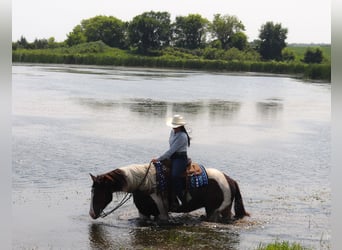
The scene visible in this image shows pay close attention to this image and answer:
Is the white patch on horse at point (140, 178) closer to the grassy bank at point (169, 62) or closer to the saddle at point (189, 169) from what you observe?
the saddle at point (189, 169)

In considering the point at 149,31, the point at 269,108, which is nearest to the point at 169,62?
the point at 149,31

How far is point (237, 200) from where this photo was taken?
34.1 feet

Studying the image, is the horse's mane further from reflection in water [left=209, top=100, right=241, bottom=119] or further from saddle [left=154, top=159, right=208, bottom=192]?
reflection in water [left=209, top=100, right=241, bottom=119]

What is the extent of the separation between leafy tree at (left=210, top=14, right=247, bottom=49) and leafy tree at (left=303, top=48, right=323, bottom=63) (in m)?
21.7

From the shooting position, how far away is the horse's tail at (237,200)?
33.5ft

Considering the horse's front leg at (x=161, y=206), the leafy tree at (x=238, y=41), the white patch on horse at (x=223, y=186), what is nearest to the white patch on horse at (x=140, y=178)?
the horse's front leg at (x=161, y=206)

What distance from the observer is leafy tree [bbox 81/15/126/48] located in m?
110

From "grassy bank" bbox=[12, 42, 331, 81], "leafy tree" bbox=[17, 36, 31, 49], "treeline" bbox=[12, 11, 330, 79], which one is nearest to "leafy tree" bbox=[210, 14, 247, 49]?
"treeline" bbox=[12, 11, 330, 79]

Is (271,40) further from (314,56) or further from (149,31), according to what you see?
(149,31)

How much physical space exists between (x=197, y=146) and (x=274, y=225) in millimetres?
8443

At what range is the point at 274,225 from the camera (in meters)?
10.5

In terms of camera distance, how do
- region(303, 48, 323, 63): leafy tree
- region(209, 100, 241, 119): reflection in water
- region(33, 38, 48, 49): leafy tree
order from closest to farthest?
region(209, 100, 241, 119): reflection in water
region(303, 48, 323, 63): leafy tree
region(33, 38, 48, 49): leafy tree

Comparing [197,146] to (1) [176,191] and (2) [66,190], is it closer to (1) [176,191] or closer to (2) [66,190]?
(2) [66,190]

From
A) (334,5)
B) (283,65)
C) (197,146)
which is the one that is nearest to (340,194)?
(334,5)
